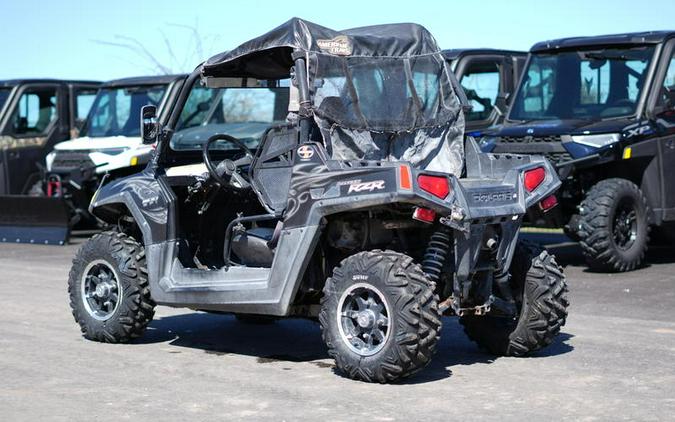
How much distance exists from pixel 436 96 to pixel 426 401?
8.37ft

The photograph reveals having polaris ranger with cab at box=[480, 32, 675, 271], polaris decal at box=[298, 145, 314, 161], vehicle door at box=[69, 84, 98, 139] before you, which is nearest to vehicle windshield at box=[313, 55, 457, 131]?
polaris decal at box=[298, 145, 314, 161]

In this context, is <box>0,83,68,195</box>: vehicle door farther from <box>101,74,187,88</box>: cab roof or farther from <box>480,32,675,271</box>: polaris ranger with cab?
<box>480,32,675,271</box>: polaris ranger with cab

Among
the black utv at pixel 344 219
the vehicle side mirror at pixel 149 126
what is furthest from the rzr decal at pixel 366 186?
the vehicle side mirror at pixel 149 126

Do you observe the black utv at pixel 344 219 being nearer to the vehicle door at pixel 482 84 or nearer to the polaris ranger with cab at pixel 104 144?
the vehicle door at pixel 482 84

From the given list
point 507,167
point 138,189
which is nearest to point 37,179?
point 138,189

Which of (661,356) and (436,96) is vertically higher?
(436,96)

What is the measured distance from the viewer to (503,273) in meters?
7.70

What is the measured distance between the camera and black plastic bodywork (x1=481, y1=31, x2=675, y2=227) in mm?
12734

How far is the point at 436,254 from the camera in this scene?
24.2 feet

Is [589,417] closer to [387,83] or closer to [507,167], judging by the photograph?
[507,167]

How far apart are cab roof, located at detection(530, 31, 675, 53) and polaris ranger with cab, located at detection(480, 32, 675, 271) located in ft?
0.04

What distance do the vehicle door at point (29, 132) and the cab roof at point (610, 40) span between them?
30.5ft

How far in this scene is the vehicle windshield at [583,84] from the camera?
13.3 meters

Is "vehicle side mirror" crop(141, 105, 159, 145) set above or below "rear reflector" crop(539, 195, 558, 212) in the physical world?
above
